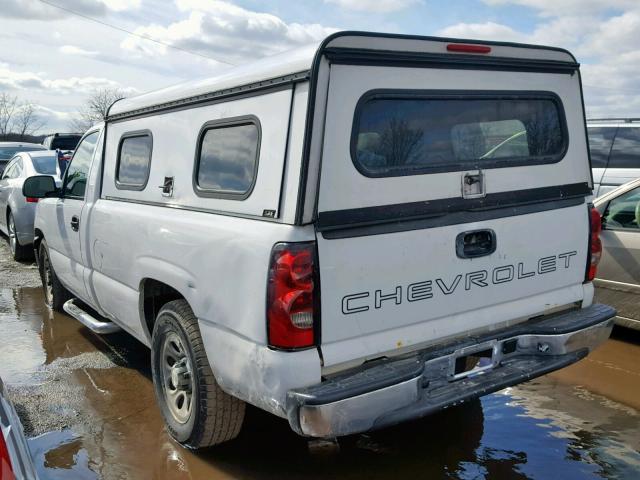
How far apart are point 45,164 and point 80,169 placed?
4.52m

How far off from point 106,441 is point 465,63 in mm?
2969

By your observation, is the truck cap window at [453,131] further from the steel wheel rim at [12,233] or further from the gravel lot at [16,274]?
the steel wheel rim at [12,233]

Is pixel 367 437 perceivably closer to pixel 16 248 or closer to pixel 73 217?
pixel 73 217

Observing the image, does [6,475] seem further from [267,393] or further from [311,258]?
[311,258]

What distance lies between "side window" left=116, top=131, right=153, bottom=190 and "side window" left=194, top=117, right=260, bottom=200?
0.72 metres

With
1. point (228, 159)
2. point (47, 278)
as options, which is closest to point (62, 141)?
point (47, 278)

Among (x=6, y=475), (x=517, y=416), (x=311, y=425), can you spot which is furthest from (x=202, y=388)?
(x=517, y=416)

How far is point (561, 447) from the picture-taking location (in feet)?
11.6

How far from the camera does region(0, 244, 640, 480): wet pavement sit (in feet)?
11.1

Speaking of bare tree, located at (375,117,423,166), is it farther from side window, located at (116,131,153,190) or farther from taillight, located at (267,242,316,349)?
side window, located at (116,131,153,190)

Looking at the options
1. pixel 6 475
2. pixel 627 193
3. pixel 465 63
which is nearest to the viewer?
pixel 6 475

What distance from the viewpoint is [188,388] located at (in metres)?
3.56

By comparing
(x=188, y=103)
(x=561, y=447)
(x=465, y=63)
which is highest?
(x=465, y=63)

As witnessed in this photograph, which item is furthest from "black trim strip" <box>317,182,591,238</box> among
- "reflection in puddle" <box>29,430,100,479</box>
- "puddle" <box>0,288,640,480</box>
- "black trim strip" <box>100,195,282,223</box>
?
"reflection in puddle" <box>29,430,100,479</box>
